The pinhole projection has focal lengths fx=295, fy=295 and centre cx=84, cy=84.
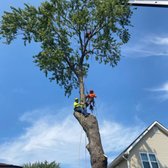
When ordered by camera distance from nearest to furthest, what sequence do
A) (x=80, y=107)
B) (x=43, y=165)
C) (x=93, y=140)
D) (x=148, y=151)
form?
(x=93, y=140) → (x=80, y=107) → (x=148, y=151) → (x=43, y=165)

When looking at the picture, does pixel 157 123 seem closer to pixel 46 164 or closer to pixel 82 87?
pixel 82 87

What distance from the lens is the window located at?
72.1 ft

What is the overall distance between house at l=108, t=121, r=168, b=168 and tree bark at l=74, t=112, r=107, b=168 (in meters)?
7.32

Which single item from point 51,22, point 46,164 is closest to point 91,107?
point 51,22

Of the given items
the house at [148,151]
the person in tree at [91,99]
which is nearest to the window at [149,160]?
the house at [148,151]

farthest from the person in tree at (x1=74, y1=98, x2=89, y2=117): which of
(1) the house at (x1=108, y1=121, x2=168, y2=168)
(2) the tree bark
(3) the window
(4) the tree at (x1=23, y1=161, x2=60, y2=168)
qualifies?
(4) the tree at (x1=23, y1=161, x2=60, y2=168)

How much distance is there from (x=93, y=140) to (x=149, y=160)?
9.51m

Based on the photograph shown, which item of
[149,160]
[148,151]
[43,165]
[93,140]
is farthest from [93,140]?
Result: [43,165]

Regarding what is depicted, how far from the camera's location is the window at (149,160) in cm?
2197

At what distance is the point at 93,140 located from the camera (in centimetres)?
1444

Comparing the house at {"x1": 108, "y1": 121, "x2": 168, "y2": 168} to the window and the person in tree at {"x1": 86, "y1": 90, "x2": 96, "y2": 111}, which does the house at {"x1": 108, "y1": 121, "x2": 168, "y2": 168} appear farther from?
the person in tree at {"x1": 86, "y1": 90, "x2": 96, "y2": 111}

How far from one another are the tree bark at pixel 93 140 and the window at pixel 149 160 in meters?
8.64

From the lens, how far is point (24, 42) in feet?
66.1

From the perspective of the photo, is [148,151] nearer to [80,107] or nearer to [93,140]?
[80,107]
